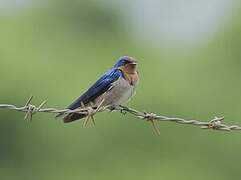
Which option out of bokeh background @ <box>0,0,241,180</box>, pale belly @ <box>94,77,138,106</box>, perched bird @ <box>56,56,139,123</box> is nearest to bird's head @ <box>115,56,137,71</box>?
perched bird @ <box>56,56,139,123</box>

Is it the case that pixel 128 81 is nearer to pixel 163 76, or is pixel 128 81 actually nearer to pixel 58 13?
pixel 163 76

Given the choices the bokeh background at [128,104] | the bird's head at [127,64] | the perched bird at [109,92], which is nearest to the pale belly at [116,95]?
the perched bird at [109,92]

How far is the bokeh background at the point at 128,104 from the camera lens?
15570 millimetres

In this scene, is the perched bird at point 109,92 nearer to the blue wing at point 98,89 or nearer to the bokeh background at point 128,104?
the blue wing at point 98,89

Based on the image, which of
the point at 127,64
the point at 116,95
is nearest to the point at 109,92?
the point at 116,95

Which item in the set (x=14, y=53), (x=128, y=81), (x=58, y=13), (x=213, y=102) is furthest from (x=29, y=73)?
(x=128, y=81)

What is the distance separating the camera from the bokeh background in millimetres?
15570

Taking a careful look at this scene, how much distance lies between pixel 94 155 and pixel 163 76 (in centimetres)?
378

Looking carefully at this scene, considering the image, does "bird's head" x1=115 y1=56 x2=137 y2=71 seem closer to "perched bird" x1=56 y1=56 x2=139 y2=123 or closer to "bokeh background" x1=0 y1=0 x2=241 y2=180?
"perched bird" x1=56 y1=56 x2=139 y2=123

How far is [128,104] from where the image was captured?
1361 centimetres

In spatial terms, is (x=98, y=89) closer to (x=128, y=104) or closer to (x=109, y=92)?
(x=109, y=92)

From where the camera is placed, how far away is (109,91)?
4887 mm

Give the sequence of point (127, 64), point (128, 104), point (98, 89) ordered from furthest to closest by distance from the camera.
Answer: point (128, 104)
point (127, 64)
point (98, 89)

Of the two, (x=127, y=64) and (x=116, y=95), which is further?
(x=127, y=64)
